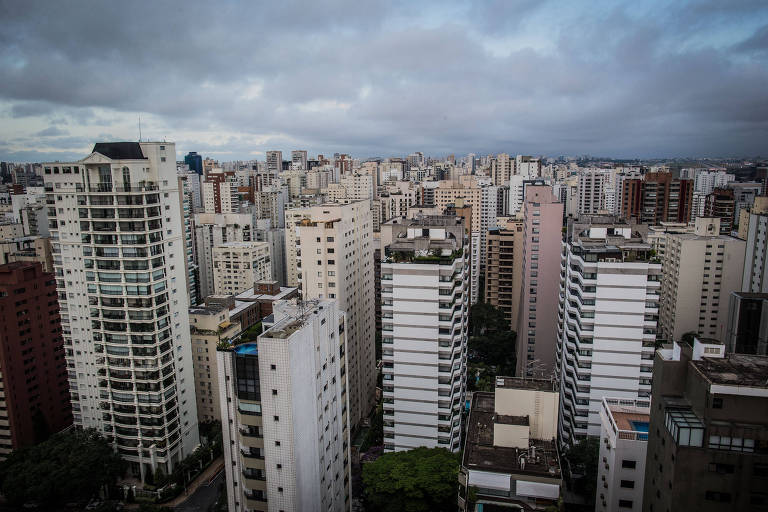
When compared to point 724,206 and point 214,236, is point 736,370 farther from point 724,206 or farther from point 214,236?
point 724,206

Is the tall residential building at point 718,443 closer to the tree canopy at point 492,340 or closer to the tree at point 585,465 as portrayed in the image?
the tree at point 585,465

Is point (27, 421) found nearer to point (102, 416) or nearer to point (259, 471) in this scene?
point (102, 416)

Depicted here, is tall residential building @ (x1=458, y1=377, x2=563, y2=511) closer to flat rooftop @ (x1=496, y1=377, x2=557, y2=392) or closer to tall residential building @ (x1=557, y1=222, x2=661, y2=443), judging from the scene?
flat rooftop @ (x1=496, y1=377, x2=557, y2=392)

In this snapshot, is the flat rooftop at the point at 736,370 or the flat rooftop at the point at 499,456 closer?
the flat rooftop at the point at 736,370

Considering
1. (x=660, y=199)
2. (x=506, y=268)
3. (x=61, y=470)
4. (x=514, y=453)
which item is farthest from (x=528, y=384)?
(x=660, y=199)

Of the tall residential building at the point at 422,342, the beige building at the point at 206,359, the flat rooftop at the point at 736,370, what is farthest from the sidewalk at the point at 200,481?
the flat rooftop at the point at 736,370

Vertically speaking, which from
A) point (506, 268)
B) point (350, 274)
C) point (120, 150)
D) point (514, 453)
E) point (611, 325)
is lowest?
point (514, 453)

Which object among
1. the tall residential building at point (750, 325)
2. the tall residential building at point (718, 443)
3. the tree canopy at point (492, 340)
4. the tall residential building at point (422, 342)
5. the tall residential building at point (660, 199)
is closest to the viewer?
the tall residential building at point (718, 443)

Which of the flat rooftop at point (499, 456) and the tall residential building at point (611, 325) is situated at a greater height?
the tall residential building at point (611, 325)
